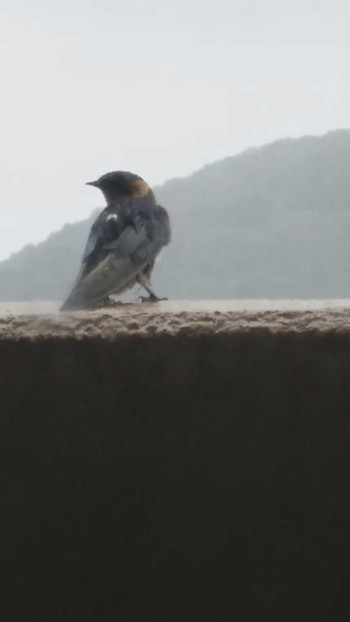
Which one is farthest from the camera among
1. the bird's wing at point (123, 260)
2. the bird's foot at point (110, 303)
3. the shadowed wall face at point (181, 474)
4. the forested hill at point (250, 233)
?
the forested hill at point (250, 233)

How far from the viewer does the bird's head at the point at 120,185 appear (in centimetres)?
139

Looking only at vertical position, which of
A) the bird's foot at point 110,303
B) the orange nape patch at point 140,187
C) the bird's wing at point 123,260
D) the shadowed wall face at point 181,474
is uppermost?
the orange nape patch at point 140,187

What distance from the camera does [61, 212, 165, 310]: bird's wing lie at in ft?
2.90

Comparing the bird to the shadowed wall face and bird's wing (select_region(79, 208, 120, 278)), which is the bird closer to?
bird's wing (select_region(79, 208, 120, 278))

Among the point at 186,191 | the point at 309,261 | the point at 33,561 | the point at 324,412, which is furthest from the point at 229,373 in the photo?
the point at 186,191

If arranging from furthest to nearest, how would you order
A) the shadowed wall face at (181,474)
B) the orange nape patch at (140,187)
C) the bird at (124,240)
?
the orange nape patch at (140,187)
the bird at (124,240)
the shadowed wall face at (181,474)

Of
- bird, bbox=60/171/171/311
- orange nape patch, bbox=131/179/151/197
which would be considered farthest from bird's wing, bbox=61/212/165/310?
orange nape patch, bbox=131/179/151/197

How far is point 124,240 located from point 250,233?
24 centimetres

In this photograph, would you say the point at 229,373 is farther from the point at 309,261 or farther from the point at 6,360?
the point at 309,261

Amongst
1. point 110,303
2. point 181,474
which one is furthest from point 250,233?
point 181,474

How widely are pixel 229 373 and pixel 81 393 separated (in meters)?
0.08

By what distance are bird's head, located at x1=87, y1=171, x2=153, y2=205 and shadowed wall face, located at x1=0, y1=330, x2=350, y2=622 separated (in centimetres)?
82

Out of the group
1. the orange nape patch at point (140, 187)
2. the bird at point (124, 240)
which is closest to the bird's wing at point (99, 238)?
the bird at point (124, 240)

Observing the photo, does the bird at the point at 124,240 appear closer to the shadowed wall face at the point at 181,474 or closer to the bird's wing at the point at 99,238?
the bird's wing at the point at 99,238
